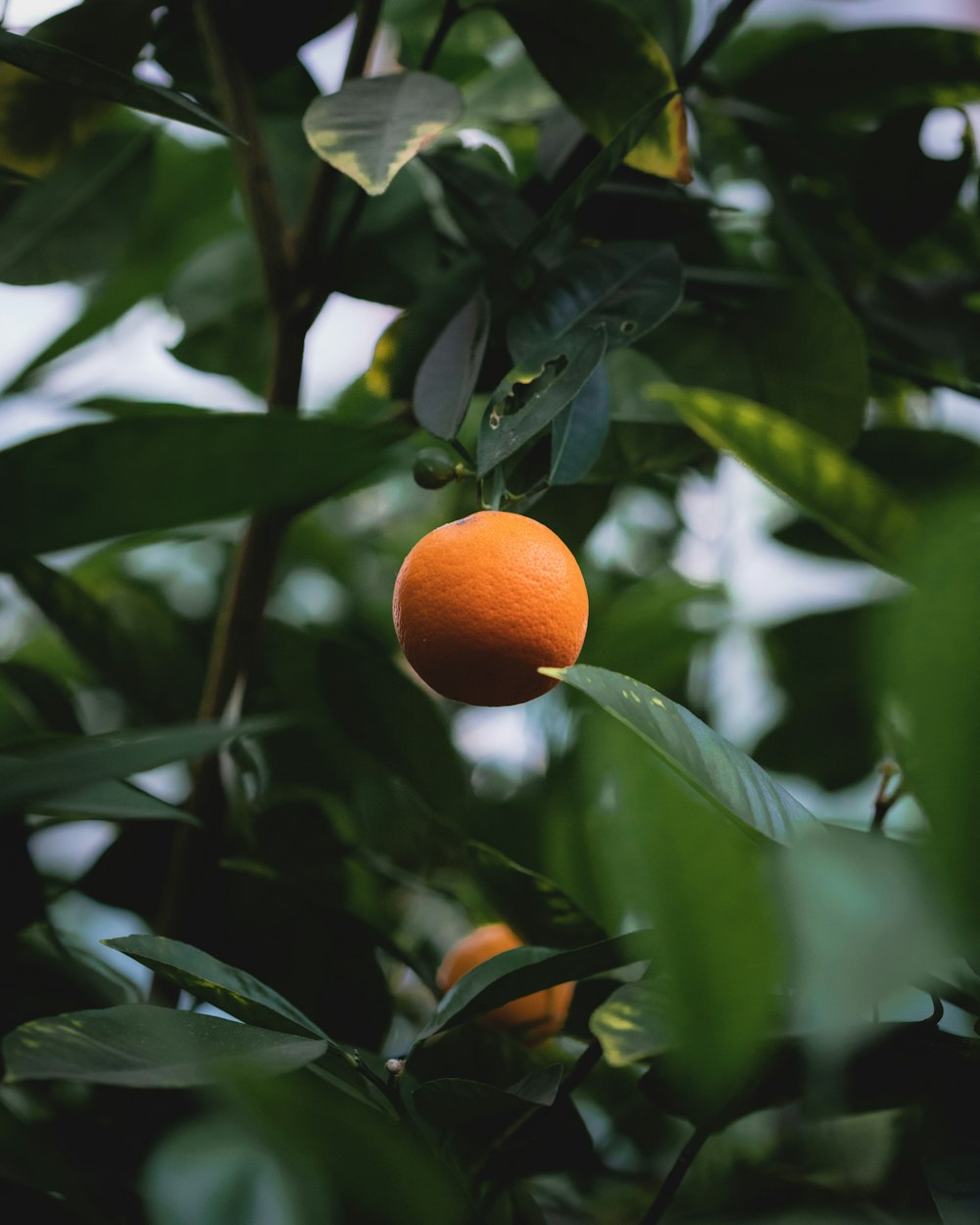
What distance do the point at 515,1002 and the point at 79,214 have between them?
1.97ft

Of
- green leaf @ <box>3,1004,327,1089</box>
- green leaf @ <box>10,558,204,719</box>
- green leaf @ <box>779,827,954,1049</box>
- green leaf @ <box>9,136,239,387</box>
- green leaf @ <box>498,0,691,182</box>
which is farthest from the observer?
green leaf @ <box>9,136,239,387</box>

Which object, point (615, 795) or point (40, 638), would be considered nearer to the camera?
point (615, 795)

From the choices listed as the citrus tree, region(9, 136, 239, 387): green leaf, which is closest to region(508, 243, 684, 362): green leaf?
the citrus tree

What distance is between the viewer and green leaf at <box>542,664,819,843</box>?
303 mm

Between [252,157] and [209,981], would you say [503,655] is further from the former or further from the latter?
[252,157]

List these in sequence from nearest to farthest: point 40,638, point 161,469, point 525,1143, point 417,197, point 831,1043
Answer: point 831,1043
point 161,469
point 525,1143
point 417,197
point 40,638

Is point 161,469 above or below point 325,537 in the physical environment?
above

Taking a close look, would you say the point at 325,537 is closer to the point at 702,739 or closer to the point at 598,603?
the point at 598,603

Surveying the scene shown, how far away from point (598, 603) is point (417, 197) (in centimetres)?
37

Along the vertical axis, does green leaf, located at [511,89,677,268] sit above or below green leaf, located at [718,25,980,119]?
above

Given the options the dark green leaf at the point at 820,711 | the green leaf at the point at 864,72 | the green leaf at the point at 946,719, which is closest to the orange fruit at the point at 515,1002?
the dark green leaf at the point at 820,711

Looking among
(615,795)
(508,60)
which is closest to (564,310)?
(615,795)

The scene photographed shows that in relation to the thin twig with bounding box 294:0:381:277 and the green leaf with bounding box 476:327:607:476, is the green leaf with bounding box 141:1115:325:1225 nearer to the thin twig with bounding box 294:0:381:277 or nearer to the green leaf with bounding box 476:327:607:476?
the green leaf with bounding box 476:327:607:476

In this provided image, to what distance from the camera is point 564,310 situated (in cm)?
50
